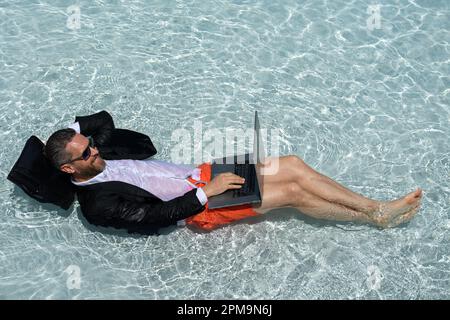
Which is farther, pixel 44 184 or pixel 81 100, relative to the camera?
pixel 81 100

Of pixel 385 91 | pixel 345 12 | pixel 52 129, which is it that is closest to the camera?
pixel 52 129

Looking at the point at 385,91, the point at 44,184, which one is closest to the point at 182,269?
the point at 44,184

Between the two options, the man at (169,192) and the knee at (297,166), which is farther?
the knee at (297,166)

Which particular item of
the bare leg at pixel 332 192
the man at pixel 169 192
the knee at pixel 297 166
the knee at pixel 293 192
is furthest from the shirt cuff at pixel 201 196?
the knee at pixel 297 166

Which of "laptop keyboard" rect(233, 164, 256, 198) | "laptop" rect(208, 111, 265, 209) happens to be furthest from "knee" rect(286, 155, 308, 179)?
"laptop keyboard" rect(233, 164, 256, 198)

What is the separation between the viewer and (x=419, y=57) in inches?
312

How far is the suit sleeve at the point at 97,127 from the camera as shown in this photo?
5922mm

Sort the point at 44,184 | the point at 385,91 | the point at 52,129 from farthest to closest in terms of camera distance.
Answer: the point at 385,91 < the point at 52,129 < the point at 44,184

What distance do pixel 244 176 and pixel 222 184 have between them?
32 centimetres

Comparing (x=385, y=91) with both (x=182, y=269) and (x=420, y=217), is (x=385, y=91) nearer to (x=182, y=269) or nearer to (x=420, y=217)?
(x=420, y=217)

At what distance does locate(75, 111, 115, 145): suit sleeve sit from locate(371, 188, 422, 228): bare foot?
8.92 feet

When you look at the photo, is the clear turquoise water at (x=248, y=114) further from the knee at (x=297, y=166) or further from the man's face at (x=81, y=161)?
the man's face at (x=81, y=161)

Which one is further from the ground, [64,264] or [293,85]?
[293,85]
